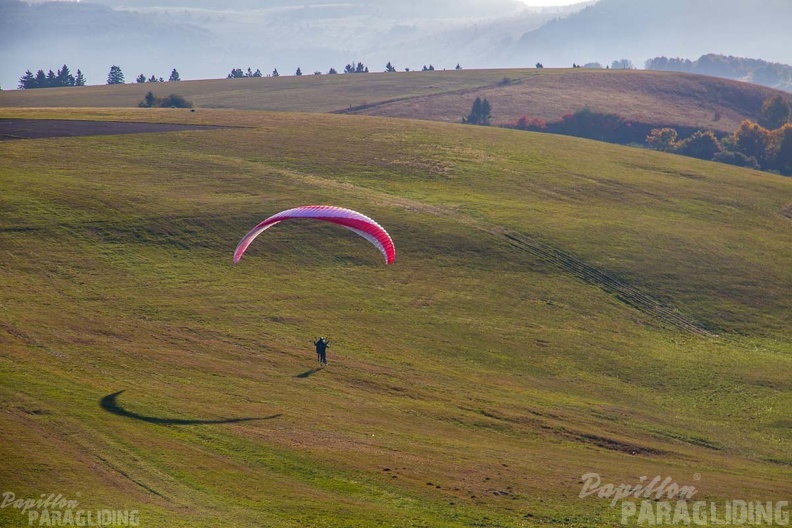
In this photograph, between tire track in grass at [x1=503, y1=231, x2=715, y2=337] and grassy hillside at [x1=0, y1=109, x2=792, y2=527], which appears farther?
tire track in grass at [x1=503, y1=231, x2=715, y2=337]

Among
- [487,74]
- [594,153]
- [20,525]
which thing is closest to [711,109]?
[487,74]

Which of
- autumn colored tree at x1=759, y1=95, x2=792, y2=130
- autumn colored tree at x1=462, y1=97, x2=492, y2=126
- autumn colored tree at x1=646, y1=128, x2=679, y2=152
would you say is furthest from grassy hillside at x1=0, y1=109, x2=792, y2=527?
autumn colored tree at x1=759, y1=95, x2=792, y2=130

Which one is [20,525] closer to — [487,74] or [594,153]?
[594,153]

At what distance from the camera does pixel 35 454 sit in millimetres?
21828

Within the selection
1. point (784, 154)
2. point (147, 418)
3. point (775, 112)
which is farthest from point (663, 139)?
point (147, 418)

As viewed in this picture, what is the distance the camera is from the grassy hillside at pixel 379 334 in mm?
23312

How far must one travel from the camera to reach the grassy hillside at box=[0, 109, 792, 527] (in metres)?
23.3

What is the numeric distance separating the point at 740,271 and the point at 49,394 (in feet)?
142

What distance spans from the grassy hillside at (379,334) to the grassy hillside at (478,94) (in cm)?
5859

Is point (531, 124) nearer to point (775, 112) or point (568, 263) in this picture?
point (775, 112)

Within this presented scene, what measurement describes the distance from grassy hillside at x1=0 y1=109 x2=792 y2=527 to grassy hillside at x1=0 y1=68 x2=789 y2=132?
5859 cm

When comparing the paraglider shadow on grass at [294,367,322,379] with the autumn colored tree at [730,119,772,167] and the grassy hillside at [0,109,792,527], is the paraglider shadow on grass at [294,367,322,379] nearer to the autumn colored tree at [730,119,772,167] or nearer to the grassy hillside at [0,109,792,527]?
the grassy hillside at [0,109,792,527]

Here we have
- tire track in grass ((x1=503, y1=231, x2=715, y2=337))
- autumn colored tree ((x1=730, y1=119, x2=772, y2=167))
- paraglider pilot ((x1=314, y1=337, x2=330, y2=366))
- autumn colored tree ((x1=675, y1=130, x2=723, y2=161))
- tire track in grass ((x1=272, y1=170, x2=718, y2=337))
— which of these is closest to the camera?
paraglider pilot ((x1=314, y1=337, x2=330, y2=366))

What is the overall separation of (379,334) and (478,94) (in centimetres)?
11201
